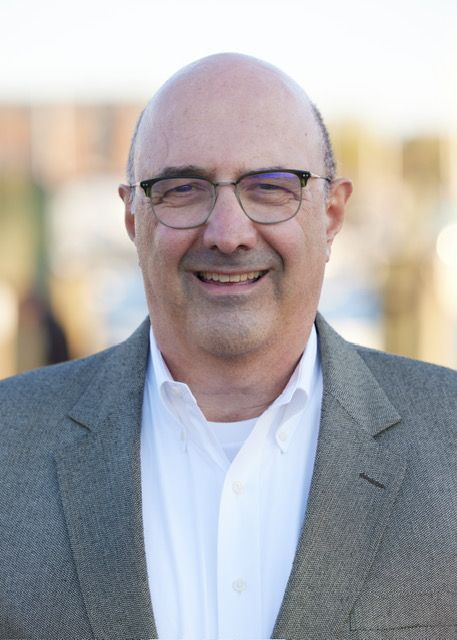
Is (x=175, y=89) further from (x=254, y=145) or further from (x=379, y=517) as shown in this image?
(x=379, y=517)

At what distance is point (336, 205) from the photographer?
2668mm

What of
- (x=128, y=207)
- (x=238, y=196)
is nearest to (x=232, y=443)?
(x=238, y=196)

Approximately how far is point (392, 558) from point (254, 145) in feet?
3.44

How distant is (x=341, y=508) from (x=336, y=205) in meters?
0.86

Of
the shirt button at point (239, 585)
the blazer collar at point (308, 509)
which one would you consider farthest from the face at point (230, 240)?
the shirt button at point (239, 585)

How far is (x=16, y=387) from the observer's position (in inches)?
104

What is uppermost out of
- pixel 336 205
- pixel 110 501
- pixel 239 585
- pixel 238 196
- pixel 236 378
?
pixel 238 196

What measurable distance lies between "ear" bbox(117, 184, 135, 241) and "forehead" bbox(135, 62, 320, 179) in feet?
0.40

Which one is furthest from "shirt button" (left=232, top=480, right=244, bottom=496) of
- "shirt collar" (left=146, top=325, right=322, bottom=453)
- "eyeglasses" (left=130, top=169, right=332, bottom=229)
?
"eyeglasses" (left=130, top=169, right=332, bottom=229)

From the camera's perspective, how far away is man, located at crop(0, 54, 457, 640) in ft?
7.30

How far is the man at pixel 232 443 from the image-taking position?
7.30 feet

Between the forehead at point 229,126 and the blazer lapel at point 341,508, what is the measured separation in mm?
592

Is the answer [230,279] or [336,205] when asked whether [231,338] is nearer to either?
[230,279]

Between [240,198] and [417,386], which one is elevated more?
[240,198]
